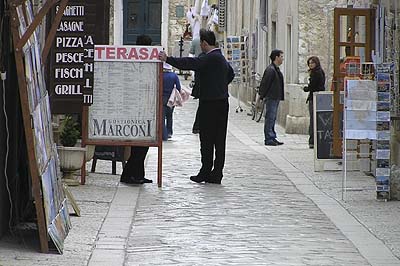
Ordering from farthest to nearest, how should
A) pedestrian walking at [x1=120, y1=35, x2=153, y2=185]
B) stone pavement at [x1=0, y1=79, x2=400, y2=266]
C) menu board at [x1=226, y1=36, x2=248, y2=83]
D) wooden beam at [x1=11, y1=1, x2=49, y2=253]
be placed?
1. menu board at [x1=226, y1=36, x2=248, y2=83]
2. pedestrian walking at [x1=120, y1=35, x2=153, y2=185]
3. stone pavement at [x1=0, y1=79, x2=400, y2=266]
4. wooden beam at [x1=11, y1=1, x2=49, y2=253]

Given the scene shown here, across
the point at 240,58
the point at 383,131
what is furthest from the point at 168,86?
the point at 240,58

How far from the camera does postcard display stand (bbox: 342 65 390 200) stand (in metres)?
13.1

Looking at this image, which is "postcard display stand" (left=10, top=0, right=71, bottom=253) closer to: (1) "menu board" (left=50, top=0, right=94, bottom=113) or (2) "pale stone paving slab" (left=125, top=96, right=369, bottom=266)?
(2) "pale stone paving slab" (left=125, top=96, right=369, bottom=266)

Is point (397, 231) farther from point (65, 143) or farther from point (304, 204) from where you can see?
point (65, 143)

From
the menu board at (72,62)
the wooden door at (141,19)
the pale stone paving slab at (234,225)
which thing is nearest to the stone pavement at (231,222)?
the pale stone paving slab at (234,225)

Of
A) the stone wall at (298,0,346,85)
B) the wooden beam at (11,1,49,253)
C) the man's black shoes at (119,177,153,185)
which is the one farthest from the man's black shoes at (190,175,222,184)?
the stone wall at (298,0,346,85)

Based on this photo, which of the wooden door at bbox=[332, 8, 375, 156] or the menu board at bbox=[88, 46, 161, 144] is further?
the wooden door at bbox=[332, 8, 375, 156]

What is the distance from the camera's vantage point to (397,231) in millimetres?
11117

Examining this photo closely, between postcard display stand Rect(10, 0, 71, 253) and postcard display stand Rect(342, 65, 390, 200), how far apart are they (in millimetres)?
4466

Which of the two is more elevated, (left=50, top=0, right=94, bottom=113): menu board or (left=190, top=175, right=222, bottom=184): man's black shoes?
(left=50, top=0, right=94, bottom=113): menu board

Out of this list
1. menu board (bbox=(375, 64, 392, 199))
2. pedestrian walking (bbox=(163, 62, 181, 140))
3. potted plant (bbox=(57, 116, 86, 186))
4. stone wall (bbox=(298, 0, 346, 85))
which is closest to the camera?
menu board (bbox=(375, 64, 392, 199))

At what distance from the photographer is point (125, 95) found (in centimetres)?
1411

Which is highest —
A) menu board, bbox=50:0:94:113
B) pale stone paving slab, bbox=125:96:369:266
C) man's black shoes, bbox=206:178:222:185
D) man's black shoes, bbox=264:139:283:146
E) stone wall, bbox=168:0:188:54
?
stone wall, bbox=168:0:188:54

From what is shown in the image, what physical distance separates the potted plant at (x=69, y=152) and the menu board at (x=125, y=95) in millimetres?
255
